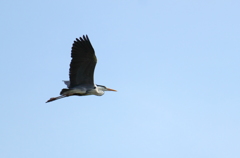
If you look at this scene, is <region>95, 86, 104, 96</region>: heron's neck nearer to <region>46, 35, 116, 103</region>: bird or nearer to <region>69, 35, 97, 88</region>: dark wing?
<region>46, 35, 116, 103</region>: bird

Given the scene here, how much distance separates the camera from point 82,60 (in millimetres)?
20391

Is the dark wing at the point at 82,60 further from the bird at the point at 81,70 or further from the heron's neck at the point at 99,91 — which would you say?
the heron's neck at the point at 99,91

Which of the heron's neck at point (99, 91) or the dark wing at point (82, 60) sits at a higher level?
the dark wing at point (82, 60)

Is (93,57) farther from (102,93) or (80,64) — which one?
Answer: (102,93)

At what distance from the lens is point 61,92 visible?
66.9 ft

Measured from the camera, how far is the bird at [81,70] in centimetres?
2027

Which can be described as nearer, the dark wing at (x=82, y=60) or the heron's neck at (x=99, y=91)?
the dark wing at (x=82, y=60)

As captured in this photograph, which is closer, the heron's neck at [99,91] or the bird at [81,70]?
the bird at [81,70]

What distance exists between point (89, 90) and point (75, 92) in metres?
0.64

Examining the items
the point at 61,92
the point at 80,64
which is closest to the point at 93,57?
the point at 80,64

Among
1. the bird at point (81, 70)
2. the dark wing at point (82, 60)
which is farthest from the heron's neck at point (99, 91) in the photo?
the dark wing at point (82, 60)

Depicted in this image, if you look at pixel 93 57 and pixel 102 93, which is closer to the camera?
pixel 93 57

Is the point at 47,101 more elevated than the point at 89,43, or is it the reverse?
the point at 89,43

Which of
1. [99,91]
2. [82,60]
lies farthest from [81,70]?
[99,91]
